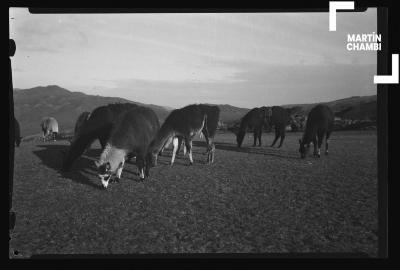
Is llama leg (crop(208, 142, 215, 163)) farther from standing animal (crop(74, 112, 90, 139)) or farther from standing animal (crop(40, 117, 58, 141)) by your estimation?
standing animal (crop(40, 117, 58, 141))

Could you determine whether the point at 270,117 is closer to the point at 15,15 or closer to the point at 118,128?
the point at 118,128

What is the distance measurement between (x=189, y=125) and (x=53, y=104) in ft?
17.5

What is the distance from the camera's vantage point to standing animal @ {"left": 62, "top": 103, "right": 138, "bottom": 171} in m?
10.8

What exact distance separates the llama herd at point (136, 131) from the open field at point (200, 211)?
69cm

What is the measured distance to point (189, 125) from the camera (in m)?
12.6

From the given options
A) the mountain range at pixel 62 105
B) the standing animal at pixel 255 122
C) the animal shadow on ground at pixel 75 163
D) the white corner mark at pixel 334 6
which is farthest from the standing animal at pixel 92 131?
the standing animal at pixel 255 122

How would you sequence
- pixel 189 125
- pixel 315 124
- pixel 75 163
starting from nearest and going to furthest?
pixel 75 163
pixel 189 125
pixel 315 124

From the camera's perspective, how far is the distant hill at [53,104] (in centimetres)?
793

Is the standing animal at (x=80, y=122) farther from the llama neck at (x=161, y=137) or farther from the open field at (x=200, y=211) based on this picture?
the llama neck at (x=161, y=137)

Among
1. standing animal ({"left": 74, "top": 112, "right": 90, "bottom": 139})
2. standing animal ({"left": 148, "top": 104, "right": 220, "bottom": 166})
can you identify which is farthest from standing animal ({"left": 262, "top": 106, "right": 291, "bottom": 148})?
standing animal ({"left": 74, "top": 112, "right": 90, "bottom": 139})

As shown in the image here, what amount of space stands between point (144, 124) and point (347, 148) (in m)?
10.6

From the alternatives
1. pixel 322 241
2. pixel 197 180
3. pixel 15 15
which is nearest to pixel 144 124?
pixel 197 180

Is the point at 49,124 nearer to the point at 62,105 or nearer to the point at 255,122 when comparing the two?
the point at 62,105

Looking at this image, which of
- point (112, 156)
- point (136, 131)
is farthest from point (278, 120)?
point (112, 156)
